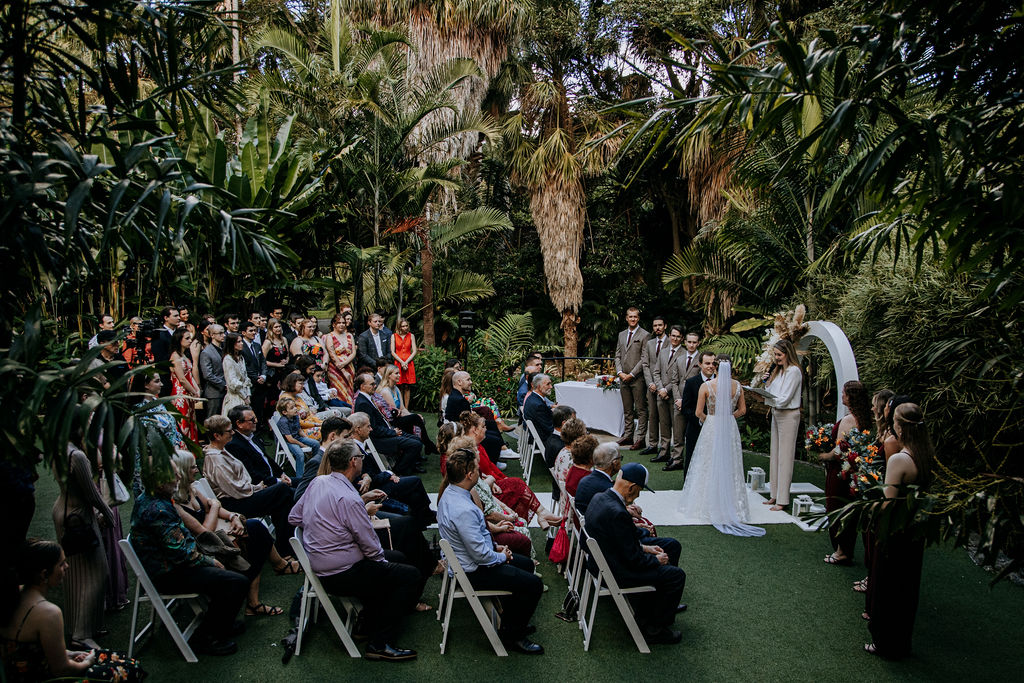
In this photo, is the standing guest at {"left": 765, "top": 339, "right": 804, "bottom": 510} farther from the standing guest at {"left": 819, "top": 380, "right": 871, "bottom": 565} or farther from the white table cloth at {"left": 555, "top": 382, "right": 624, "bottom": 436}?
the white table cloth at {"left": 555, "top": 382, "right": 624, "bottom": 436}

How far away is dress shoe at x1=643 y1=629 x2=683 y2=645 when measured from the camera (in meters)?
5.32

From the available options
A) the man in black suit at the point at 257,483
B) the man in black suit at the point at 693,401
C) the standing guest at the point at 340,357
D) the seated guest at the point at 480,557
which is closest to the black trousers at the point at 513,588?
the seated guest at the point at 480,557

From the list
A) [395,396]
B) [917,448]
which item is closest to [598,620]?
[917,448]

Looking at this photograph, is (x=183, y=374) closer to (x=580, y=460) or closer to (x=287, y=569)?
(x=287, y=569)

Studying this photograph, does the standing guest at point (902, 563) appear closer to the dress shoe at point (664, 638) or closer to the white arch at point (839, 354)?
the dress shoe at point (664, 638)

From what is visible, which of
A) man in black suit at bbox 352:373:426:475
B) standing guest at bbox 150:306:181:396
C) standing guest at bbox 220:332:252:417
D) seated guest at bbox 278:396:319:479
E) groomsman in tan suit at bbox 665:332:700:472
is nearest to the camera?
seated guest at bbox 278:396:319:479

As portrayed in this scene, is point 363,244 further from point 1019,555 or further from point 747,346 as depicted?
point 1019,555

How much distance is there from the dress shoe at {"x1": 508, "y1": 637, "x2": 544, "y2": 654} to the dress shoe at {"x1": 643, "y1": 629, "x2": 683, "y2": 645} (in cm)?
82

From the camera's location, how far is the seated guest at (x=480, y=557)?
5086 millimetres

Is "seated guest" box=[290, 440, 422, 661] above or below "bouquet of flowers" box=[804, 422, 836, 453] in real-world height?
below

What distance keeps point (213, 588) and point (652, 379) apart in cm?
721

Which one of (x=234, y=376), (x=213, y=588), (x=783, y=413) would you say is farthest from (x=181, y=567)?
(x=783, y=413)

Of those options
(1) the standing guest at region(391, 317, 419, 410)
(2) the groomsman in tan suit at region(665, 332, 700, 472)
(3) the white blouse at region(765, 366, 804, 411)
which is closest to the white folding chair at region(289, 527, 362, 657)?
(3) the white blouse at region(765, 366, 804, 411)

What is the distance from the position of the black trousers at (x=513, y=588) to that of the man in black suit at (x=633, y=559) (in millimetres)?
575
